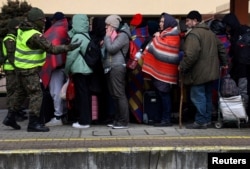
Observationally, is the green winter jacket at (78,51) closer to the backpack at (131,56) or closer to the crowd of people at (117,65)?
the crowd of people at (117,65)

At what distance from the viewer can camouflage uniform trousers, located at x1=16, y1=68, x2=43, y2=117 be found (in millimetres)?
7133

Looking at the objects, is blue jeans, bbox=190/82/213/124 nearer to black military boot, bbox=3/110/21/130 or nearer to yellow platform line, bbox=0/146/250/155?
yellow platform line, bbox=0/146/250/155

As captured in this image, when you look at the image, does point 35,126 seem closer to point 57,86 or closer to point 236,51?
point 57,86

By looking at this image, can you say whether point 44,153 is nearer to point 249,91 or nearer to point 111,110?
point 111,110

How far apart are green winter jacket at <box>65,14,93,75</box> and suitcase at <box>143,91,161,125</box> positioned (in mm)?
1113

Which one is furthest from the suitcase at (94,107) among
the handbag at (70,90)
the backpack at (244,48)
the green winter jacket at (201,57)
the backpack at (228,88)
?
the backpack at (244,48)

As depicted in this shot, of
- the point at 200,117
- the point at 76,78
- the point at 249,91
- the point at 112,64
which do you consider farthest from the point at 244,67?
the point at 76,78

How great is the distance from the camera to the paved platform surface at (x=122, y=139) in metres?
5.84

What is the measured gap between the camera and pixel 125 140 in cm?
645

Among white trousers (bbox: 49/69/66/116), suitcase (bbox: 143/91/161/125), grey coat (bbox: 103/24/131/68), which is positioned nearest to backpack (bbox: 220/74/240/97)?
suitcase (bbox: 143/91/161/125)

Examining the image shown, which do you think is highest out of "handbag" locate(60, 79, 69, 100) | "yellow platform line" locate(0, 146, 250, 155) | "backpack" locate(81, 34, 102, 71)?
"backpack" locate(81, 34, 102, 71)

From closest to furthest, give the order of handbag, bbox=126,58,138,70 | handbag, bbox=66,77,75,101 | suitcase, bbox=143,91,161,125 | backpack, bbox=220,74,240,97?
backpack, bbox=220,74,240,97 < handbag, bbox=126,58,138,70 < handbag, bbox=66,77,75,101 < suitcase, bbox=143,91,161,125

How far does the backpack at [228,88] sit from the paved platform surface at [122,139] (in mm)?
580

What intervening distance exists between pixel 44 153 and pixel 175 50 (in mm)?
2999
